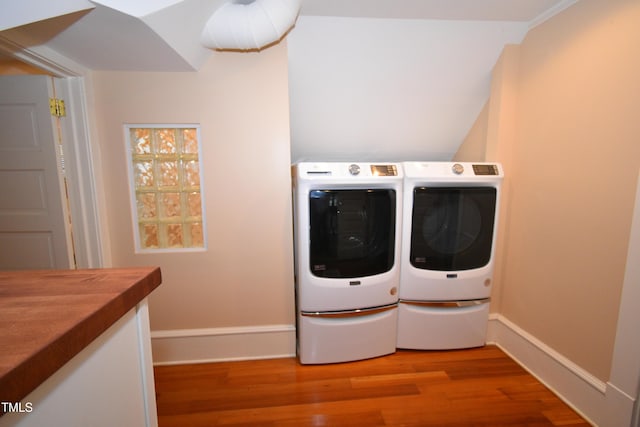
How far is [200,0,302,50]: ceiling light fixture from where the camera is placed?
49.9 inches

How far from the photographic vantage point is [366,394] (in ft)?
5.06

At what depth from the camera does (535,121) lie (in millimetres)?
1658

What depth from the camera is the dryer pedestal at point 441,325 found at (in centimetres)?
182

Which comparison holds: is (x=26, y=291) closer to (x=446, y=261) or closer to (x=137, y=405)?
(x=137, y=405)

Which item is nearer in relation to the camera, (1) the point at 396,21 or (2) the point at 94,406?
(2) the point at 94,406

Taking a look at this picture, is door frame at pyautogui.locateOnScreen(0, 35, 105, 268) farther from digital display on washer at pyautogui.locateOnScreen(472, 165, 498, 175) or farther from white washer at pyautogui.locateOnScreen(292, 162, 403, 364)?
digital display on washer at pyautogui.locateOnScreen(472, 165, 498, 175)

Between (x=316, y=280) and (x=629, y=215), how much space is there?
1632 mm

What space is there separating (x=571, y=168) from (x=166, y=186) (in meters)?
2.50

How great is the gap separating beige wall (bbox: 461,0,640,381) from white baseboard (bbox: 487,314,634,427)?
53 millimetres

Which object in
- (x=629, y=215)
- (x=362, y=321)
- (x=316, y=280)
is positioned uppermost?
(x=629, y=215)

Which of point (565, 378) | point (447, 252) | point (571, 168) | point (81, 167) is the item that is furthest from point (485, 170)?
point (81, 167)

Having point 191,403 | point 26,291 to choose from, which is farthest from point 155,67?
point 191,403

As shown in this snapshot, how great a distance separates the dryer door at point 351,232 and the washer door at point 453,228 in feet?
0.69

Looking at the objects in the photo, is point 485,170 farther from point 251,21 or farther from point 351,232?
point 251,21
